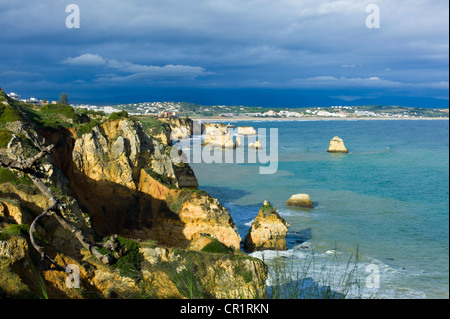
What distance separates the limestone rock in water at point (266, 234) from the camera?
28.9 meters

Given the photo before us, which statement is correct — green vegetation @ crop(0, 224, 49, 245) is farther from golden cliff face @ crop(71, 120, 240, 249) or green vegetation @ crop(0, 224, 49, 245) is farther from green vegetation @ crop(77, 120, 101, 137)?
green vegetation @ crop(77, 120, 101, 137)

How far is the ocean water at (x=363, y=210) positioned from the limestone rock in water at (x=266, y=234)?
1115 millimetres

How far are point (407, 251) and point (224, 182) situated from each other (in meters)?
32.3

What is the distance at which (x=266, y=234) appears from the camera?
29125 mm

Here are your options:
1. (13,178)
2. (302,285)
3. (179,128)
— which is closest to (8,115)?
(13,178)

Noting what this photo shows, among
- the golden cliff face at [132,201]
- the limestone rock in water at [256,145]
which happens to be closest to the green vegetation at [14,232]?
the golden cliff face at [132,201]

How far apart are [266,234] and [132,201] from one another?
9813mm

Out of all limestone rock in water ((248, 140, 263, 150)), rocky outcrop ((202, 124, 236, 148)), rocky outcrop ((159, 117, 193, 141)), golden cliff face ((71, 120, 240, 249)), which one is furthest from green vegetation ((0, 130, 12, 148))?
rocky outcrop ((159, 117, 193, 141))

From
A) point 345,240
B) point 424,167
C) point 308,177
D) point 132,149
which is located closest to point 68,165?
point 132,149

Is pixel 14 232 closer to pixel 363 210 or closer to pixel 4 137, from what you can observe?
pixel 4 137

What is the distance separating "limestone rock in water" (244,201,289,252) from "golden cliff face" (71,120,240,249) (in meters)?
3.46

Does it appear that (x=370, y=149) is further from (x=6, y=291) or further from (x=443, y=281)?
(x=6, y=291)

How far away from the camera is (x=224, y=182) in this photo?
5888cm

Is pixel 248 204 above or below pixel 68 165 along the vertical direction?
below
